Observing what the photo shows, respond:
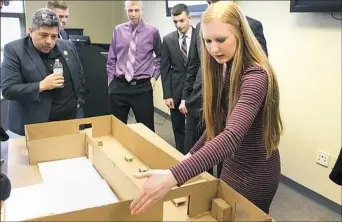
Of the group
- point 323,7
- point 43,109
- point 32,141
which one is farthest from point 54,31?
point 323,7

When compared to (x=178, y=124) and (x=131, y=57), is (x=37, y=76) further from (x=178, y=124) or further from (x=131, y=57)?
(x=178, y=124)

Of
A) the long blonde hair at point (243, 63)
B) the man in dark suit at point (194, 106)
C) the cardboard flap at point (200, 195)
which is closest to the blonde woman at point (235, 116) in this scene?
the long blonde hair at point (243, 63)

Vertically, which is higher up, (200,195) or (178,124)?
(200,195)

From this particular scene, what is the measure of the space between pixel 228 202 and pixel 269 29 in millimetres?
2264

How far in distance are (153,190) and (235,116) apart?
1.07 ft

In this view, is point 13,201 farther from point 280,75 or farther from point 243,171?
point 280,75

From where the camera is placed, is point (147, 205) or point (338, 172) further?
point (338, 172)

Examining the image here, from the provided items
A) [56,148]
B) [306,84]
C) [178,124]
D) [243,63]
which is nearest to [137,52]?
[178,124]

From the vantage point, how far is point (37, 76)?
6.33 ft

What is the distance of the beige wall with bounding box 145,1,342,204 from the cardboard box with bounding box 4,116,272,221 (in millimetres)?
1393

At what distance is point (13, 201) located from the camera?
122 cm

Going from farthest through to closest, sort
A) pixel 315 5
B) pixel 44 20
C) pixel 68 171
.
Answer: pixel 315 5 < pixel 44 20 < pixel 68 171

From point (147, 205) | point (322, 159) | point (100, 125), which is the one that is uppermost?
point (147, 205)

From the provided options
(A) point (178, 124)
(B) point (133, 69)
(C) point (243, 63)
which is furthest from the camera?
(A) point (178, 124)
